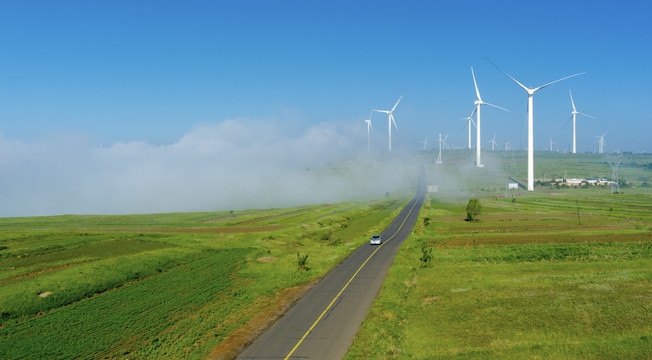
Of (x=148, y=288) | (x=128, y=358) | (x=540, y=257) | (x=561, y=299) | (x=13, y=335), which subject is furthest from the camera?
(x=540, y=257)

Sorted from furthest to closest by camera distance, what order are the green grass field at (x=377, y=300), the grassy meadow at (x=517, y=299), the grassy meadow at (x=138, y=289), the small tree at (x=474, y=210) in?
1. the small tree at (x=474, y=210)
2. the grassy meadow at (x=138, y=289)
3. the green grass field at (x=377, y=300)
4. the grassy meadow at (x=517, y=299)

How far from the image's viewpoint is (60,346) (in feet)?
122

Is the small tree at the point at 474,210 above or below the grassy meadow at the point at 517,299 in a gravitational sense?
above

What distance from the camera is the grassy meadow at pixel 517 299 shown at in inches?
1356

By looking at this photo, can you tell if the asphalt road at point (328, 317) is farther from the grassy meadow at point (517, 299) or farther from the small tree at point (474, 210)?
the small tree at point (474, 210)

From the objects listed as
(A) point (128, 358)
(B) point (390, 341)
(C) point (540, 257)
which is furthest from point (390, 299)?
(C) point (540, 257)

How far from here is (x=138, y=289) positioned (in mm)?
56062

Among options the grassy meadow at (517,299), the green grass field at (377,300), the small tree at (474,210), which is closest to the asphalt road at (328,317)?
the grassy meadow at (517,299)

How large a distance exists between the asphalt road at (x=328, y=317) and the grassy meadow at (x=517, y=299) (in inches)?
68.3

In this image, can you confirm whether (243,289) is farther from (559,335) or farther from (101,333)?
(559,335)

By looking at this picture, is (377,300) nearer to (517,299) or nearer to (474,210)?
(517,299)

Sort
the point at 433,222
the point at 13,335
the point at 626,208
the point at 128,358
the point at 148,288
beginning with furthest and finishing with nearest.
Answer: the point at 626,208
the point at 433,222
the point at 148,288
the point at 13,335
the point at 128,358

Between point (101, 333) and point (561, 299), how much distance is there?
152 ft

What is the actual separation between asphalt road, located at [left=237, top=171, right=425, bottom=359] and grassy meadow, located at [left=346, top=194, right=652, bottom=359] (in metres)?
1.74
